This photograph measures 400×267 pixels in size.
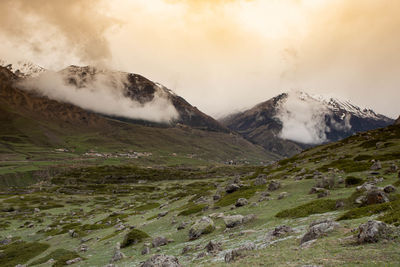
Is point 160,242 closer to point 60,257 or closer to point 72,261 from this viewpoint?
point 72,261

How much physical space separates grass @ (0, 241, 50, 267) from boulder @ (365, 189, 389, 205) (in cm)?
4952

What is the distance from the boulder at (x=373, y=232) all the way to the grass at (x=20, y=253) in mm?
48728

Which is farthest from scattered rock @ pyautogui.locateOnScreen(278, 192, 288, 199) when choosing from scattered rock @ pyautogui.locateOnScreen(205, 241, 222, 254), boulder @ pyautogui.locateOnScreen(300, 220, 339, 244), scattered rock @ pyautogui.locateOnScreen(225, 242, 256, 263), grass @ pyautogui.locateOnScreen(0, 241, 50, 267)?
grass @ pyautogui.locateOnScreen(0, 241, 50, 267)

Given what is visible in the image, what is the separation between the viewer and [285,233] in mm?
19906

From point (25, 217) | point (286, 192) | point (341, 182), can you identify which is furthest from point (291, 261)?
point (25, 217)

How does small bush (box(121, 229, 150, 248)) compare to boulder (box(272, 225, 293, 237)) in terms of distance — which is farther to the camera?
small bush (box(121, 229, 150, 248))

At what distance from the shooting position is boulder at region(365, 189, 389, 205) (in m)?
22.1

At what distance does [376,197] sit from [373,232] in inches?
426

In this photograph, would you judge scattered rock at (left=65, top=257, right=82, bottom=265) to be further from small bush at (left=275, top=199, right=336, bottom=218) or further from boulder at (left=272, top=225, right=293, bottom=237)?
boulder at (left=272, top=225, right=293, bottom=237)

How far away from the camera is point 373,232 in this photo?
13.3m

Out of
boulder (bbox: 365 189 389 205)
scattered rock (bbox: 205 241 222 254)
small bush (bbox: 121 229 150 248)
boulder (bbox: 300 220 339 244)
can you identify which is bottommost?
small bush (bbox: 121 229 150 248)

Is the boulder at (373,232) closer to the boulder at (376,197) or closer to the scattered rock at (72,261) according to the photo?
the boulder at (376,197)

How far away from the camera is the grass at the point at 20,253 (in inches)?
1677

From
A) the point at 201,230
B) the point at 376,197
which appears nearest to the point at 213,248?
the point at 201,230
